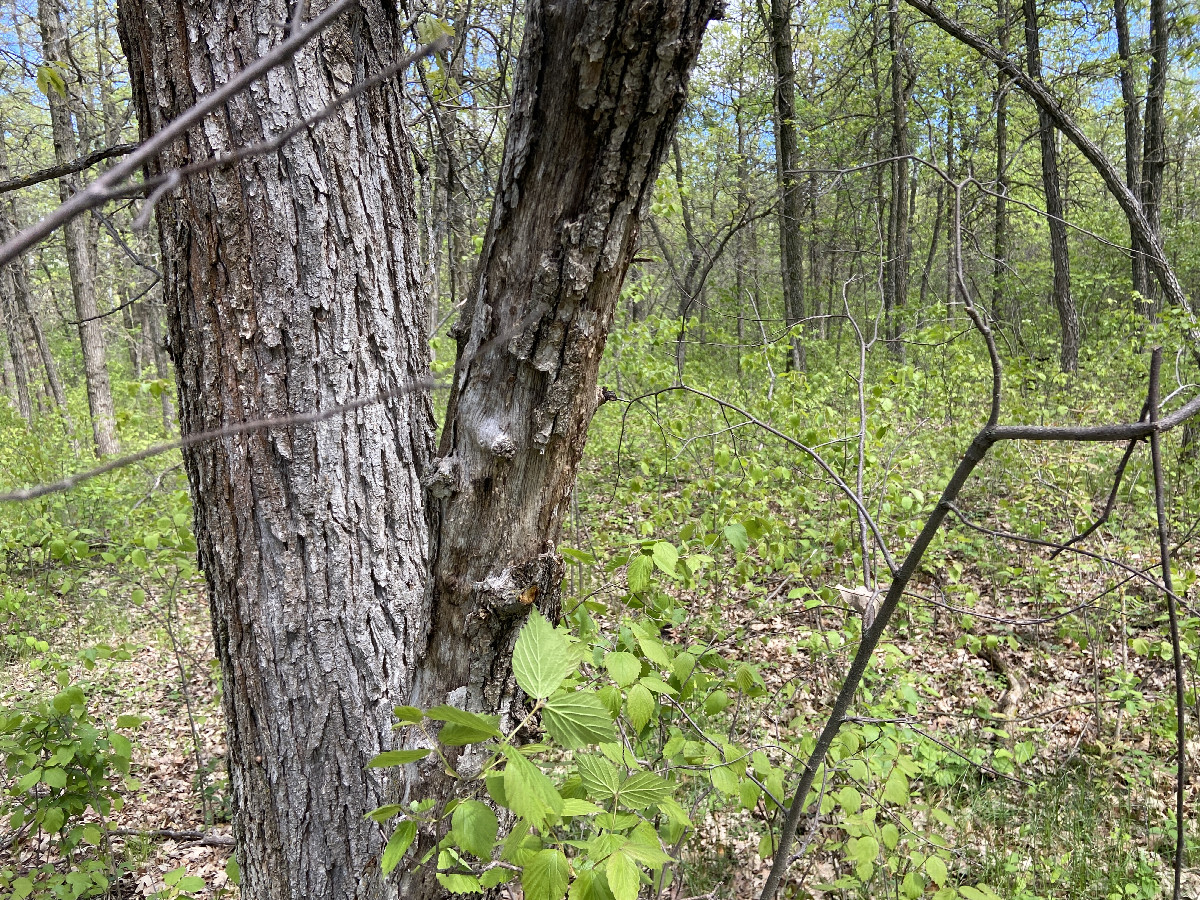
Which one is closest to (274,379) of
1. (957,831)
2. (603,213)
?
(603,213)

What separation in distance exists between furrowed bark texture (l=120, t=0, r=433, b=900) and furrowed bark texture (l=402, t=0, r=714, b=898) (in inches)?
13.9

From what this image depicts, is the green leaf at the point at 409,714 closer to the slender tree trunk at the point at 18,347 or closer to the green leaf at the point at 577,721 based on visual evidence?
the green leaf at the point at 577,721

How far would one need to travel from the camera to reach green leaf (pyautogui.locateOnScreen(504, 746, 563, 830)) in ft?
2.77

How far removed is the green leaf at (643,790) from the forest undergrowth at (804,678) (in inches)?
2.1

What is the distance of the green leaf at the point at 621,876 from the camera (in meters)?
0.95

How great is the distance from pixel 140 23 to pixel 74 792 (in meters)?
2.42

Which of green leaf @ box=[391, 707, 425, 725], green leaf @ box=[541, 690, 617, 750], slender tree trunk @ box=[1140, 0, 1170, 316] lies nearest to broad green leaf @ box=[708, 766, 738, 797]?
green leaf @ box=[541, 690, 617, 750]

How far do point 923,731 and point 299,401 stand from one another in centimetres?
264

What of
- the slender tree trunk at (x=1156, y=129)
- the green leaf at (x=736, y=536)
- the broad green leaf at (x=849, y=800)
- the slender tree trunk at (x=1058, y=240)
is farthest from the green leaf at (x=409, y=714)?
the slender tree trunk at (x=1058, y=240)

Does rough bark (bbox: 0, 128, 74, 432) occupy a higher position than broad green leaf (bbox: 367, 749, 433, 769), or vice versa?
rough bark (bbox: 0, 128, 74, 432)

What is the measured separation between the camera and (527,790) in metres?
0.86

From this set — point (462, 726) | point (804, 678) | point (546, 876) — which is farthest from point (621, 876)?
point (804, 678)

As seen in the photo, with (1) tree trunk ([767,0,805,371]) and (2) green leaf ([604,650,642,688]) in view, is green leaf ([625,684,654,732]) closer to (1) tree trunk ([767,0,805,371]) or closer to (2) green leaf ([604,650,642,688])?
(2) green leaf ([604,650,642,688])

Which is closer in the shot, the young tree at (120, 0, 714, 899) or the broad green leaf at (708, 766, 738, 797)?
the young tree at (120, 0, 714, 899)
